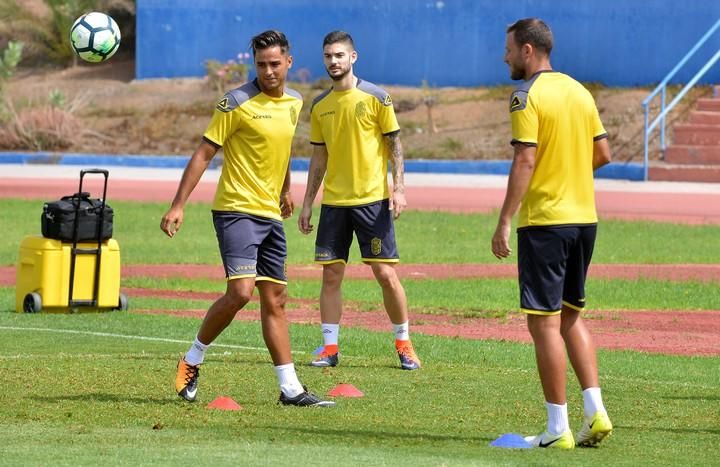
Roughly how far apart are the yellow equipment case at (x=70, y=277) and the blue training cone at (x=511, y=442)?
7191 millimetres

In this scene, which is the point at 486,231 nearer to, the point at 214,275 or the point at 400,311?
the point at 214,275

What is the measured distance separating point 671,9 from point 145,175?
1414 cm

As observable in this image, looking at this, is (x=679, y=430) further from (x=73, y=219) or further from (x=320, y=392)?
(x=73, y=219)

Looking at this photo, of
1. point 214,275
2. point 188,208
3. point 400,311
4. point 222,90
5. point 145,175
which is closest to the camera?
point 400,311

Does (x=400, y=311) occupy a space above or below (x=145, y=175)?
below

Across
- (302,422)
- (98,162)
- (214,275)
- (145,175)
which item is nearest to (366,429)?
(302,422)

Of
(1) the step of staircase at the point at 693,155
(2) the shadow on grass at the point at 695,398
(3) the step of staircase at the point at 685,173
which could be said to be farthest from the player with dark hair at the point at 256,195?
(1) the step of staircase at the point at 693,155

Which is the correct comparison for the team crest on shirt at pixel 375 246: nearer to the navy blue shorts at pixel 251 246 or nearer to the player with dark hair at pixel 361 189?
the player with dark hair at pixel 361 189

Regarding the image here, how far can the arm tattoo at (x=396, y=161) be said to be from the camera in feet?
36.2

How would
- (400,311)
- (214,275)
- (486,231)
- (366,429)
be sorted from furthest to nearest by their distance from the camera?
(486,231), (214,275), (400,311), (366,429)

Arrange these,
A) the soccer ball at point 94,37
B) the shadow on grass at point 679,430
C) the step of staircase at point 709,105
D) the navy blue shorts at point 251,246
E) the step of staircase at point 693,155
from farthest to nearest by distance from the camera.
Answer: the step of staircase at point 709,105 < the step of staircase at point 693,155 < the soccer ball at point 94,37 < the navy blue shorts at point 251,246 < the shadow on grass at point 679,430

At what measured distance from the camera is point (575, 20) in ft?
131

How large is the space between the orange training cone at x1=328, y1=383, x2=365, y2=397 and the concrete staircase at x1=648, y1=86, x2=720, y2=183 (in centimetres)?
2358

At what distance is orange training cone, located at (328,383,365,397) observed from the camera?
31.9 ft
